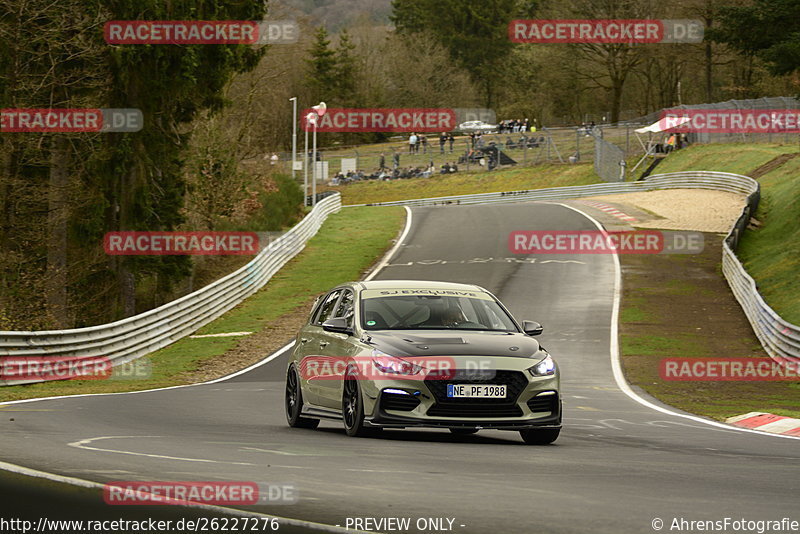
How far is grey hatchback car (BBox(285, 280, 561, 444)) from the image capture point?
36.2 feet

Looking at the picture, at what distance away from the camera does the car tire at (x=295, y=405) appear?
13.2m

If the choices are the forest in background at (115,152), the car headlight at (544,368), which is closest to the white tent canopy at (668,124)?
the forest in background at (115,152)

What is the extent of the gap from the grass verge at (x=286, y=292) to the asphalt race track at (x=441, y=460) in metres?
2.73

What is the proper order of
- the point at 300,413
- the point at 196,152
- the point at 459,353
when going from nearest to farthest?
the point at 459,353
the point at 300,413
the point at 196,152

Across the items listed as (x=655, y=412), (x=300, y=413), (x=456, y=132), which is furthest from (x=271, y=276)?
(x=456, y=132)

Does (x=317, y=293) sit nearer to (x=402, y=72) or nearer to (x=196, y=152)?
(x=196, y=152)

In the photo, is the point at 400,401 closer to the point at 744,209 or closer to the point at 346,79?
the point at 744,209

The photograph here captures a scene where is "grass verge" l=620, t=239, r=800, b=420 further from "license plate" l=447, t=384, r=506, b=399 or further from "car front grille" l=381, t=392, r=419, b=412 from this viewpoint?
"car front grille" l=381, t=392, r=419, b=412

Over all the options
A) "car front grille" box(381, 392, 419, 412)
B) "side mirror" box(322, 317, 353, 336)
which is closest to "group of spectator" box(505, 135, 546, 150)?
"side mirror" box(322, 317, 353, 336)

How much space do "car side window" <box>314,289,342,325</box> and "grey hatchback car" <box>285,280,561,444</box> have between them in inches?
14.4

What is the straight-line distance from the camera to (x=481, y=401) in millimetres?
11094

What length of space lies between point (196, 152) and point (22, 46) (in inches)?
814

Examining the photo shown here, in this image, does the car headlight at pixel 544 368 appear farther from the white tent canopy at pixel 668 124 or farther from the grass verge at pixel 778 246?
the white tent canopy at pixel 668 124

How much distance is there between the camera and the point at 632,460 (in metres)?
10.1
